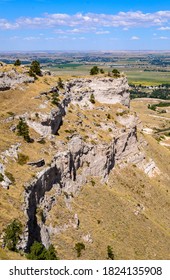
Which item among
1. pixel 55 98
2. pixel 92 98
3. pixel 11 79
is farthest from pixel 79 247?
pixel 92 98

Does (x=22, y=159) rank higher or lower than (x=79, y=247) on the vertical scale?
higher

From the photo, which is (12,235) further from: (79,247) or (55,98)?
(55,98)

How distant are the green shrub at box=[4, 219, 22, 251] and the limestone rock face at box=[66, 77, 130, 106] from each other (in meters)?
63.4

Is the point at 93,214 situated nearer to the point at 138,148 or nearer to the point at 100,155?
the point at 100,155

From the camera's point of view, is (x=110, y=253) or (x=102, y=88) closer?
(x=110, y=253)

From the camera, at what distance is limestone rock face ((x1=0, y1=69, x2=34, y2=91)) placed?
74.5 meters

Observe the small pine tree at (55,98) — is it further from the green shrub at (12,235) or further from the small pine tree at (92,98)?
the green shrub at (12,235)

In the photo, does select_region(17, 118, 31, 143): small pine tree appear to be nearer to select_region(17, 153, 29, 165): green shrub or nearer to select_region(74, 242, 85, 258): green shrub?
select_region(17, 153, 29, 165): green shrub

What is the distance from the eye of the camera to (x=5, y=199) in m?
39.9

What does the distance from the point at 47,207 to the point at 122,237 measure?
1518cm

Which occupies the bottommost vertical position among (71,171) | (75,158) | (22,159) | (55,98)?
(71,171)

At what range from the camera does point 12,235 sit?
33500 mm

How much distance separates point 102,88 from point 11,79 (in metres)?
30.4

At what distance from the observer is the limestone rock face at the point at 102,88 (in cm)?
9671
